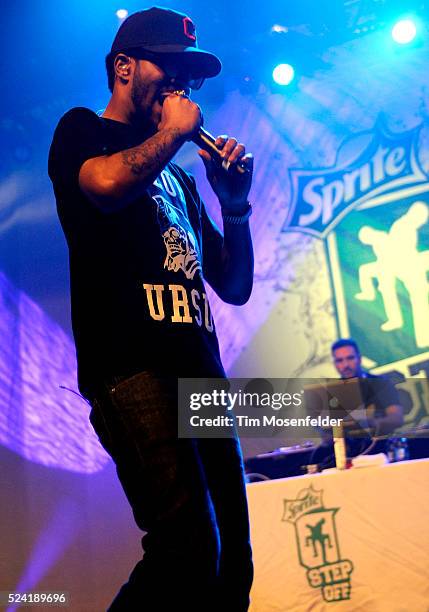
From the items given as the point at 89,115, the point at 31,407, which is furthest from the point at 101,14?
the point at 89,115

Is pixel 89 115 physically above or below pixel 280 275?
below

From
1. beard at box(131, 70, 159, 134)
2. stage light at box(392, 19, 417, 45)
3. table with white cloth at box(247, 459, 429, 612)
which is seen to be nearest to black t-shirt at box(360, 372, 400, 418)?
table with white cloth at box(247, 459, 429, 612)

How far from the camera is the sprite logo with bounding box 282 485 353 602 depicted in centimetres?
269

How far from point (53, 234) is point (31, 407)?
1.08 metres

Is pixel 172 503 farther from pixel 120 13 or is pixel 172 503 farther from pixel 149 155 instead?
pixel 120 13

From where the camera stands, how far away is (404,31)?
459 centimetres

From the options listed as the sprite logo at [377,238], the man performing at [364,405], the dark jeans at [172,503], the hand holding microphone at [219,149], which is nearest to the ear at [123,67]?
the hand holding microphone at [219,149]

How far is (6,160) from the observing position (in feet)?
13.4

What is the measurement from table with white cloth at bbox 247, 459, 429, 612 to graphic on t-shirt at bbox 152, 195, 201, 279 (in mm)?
1630

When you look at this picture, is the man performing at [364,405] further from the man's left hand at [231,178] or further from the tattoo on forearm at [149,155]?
the tattoo on forearm at [149,155]

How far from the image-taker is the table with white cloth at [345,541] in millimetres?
2641

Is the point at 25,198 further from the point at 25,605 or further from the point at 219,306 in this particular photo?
the point at 25,605
